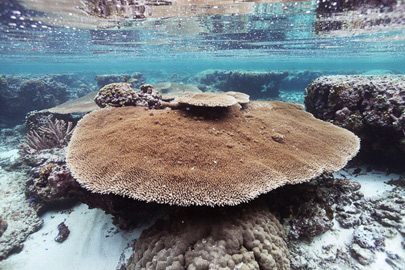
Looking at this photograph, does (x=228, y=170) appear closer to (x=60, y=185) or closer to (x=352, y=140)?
(x=352, y=140)

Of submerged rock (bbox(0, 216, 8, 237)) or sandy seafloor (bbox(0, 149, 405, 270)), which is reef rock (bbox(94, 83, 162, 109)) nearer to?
sandy seafloor (bbox(0, 149, 405, 270))

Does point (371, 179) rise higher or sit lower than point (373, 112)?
lower

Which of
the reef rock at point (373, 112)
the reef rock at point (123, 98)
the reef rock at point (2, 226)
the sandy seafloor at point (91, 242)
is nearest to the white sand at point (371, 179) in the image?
the sandy seafloor at point (91, 242)

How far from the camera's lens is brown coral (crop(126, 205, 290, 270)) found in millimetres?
2602

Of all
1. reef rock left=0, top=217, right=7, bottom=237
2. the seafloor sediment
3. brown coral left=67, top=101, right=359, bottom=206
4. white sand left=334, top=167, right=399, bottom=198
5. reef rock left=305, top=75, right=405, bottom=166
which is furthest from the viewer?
reef rock left=305, top=75, right=405, bottom=166

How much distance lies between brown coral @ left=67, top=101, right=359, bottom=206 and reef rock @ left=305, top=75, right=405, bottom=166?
4.56 ft

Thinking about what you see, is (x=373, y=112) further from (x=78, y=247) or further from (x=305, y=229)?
(x=78, y=247)

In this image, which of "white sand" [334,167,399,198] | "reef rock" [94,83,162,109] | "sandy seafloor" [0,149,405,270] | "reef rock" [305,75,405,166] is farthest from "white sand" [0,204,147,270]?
"reef rock" [305,75,405,166]

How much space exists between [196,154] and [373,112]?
5.72m

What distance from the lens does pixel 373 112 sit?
5336mm

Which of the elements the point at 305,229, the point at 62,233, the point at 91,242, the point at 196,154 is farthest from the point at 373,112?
the point at 62,233

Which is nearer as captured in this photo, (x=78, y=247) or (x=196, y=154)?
(x=196, y=154)

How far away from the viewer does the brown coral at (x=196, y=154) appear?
9.02 feet

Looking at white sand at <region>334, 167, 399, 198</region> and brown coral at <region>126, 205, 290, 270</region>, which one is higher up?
brown coral at <region>126, 205, 290, 270</region>
